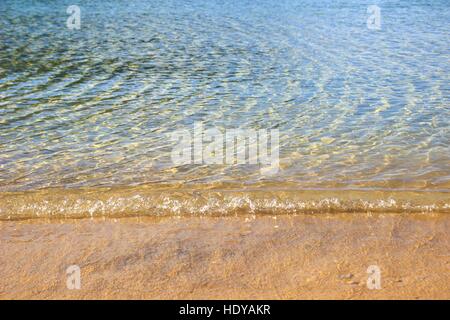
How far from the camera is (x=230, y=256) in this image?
3965 mm

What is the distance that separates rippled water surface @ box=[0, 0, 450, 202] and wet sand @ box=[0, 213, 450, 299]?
33.6 inches

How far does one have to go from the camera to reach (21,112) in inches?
313

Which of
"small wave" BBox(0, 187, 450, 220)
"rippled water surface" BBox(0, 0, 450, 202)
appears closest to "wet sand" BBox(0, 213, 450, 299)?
"small wave" BBox(0, 187, 450, 220)

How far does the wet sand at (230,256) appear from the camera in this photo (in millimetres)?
A: 3508

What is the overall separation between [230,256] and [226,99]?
504 cm

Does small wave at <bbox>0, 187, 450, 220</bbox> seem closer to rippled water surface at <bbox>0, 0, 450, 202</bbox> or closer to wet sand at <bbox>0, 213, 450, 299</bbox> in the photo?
wet sand at <bbox>0, 213, 450, 299</bbox>

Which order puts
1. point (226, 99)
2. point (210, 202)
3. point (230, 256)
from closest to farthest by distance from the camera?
point (230, 256) → point (210, 202) → point (226, 99)

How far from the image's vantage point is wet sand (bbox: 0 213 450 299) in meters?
3.51

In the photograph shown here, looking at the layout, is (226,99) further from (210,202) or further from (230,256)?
(230,256)

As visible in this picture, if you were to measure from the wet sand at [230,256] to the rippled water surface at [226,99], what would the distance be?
2.80 feet

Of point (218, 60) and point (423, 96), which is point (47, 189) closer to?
point (423, 96)

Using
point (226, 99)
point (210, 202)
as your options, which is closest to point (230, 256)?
point (210, 202)

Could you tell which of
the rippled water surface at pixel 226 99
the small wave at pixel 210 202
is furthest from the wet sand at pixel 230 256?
the rippled water surface at pixel 226 99
